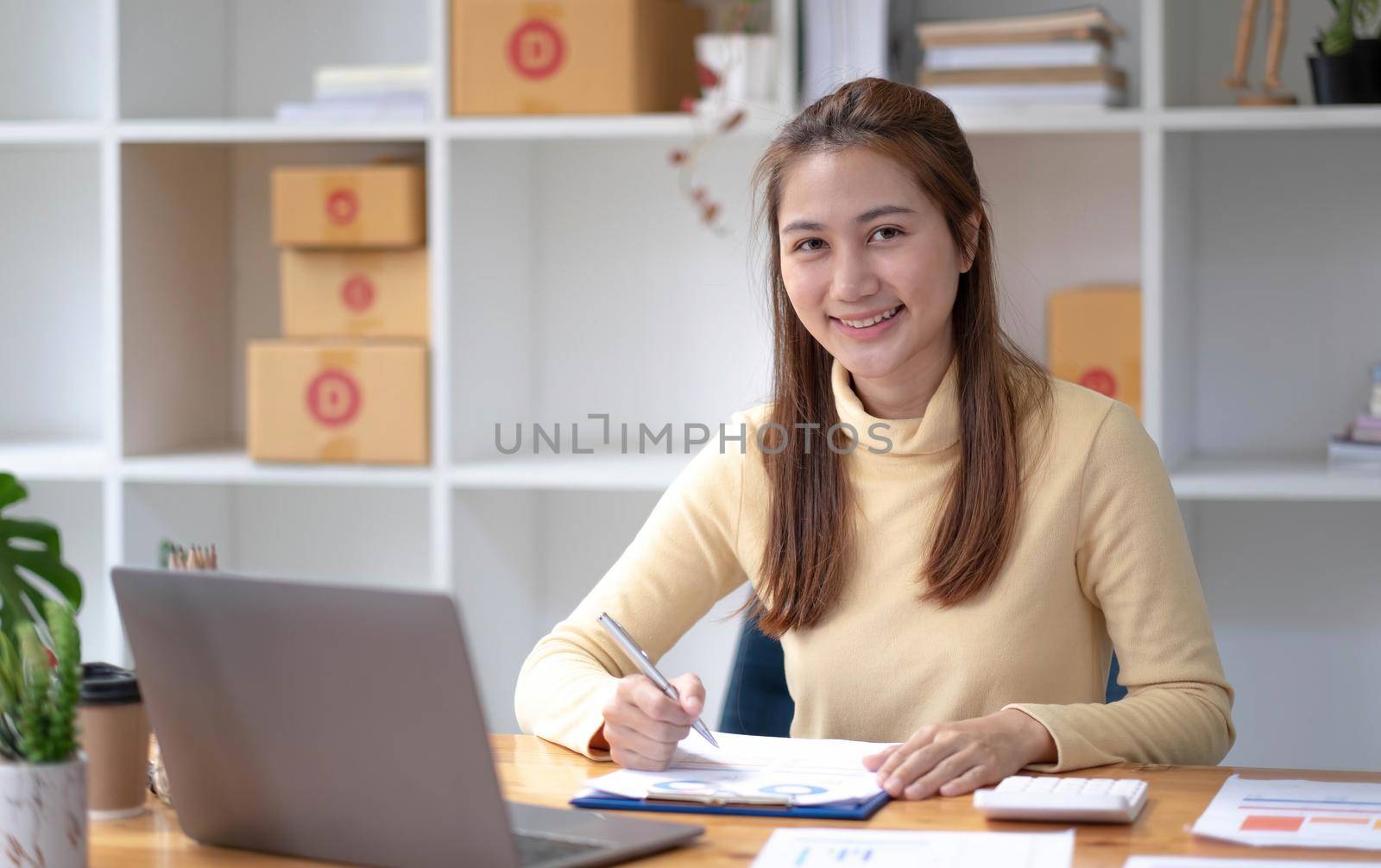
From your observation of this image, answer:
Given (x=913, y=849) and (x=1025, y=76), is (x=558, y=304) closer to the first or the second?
(x=1025, y=76)

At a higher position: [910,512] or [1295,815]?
[910,512]

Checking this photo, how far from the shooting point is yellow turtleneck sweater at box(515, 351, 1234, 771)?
5.19ft

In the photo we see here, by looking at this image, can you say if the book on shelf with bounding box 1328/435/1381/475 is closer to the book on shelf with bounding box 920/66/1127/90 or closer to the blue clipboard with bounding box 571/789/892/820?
the book on shelf with bounding box 920/66/1127/90

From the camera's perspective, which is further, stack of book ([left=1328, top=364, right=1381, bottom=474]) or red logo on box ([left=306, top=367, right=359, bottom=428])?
red logo on box ([left=306, top=367, right=359, bottom=428])

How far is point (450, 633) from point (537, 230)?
2084mm

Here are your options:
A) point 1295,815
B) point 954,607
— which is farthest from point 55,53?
point 1295,815

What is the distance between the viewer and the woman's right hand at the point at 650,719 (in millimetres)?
1353

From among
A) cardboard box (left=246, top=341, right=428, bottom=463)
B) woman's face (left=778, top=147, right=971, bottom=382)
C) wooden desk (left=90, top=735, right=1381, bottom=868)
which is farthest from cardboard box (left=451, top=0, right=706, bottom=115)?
wooden desk (left=90, top=735, right=1381, bottom=868)

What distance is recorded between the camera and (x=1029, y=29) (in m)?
2.43

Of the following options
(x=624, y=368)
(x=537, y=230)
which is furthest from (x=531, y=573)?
(x=537, y=230)

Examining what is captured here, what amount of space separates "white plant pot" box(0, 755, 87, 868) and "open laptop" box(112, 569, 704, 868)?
4.0 inches

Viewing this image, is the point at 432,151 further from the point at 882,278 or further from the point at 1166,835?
the point at 1166,835

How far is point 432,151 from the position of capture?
2.61m

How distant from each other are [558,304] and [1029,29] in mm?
1038
